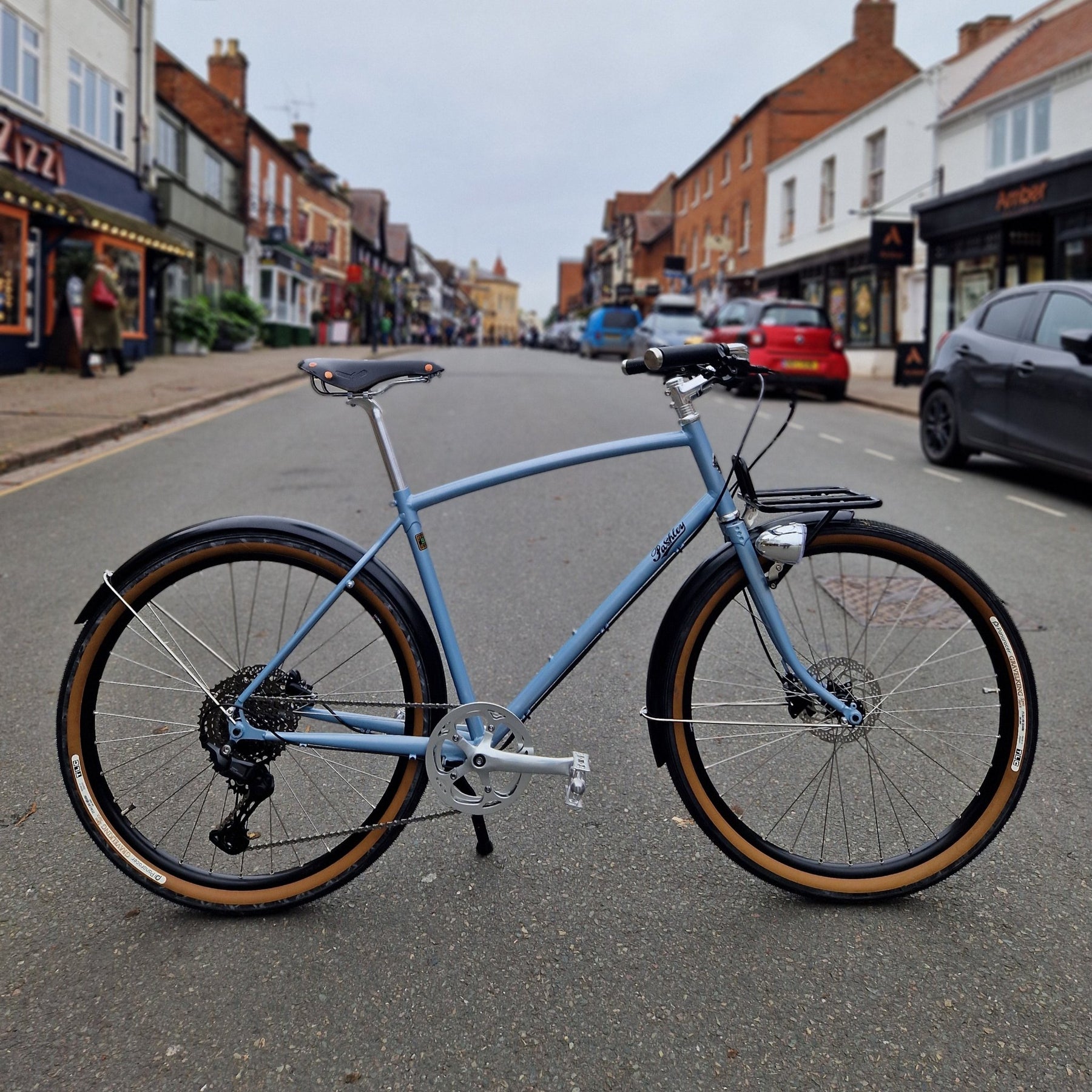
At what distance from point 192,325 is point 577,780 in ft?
88.3

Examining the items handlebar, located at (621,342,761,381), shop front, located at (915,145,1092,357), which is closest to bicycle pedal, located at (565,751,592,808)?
handlebar, located at (621,342,761,381)

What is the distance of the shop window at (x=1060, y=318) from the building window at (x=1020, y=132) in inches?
557

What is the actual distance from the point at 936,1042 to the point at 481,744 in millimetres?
1123

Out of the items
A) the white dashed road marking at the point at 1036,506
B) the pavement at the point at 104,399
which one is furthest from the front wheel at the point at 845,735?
the pavement at the point at 104,399

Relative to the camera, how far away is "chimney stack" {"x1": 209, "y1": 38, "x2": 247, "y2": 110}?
39812 mm

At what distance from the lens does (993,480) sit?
31.8 ft

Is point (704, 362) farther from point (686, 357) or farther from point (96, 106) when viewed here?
point (96, 106)

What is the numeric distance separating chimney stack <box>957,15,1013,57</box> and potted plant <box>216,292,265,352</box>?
20.7m

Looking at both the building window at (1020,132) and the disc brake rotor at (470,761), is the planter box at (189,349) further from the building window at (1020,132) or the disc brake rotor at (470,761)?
the disc brake rotor at (470,761)

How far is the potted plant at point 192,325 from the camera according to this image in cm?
2712

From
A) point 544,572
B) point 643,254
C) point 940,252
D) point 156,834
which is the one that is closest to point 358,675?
point 156,834

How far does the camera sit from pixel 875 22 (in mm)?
37000

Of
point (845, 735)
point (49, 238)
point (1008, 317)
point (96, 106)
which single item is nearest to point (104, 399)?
point (49, 238)

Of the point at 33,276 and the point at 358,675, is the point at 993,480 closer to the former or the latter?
the point at 358,675
